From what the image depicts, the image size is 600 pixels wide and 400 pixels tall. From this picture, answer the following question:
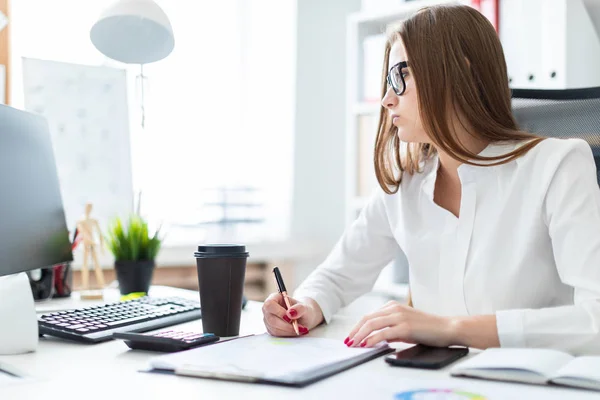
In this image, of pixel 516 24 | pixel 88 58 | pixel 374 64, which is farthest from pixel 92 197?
pixel 516 24

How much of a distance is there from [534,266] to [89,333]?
740mm

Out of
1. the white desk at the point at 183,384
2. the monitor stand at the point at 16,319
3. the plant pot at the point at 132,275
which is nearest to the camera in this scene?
the white desk at the point at 183,384

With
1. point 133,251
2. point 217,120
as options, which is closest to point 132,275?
point 133,251

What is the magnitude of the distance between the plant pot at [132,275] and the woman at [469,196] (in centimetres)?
48

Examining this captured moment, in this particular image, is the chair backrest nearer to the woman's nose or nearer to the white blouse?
the white blouse

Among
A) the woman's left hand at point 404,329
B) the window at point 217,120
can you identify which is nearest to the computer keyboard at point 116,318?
the woman's left hand at point 404,329

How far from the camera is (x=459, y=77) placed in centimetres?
120

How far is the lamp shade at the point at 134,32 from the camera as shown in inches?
63.0

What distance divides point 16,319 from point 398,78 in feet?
2.44

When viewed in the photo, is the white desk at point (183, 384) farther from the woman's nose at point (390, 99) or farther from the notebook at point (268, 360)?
the woman's nose at point (390, 99)

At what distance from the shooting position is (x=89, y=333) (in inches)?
40.8

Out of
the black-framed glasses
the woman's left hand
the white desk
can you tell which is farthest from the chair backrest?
the white desk

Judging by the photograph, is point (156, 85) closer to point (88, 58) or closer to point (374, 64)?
point (88, 58)

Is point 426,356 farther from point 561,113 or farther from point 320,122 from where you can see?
point 320,122
